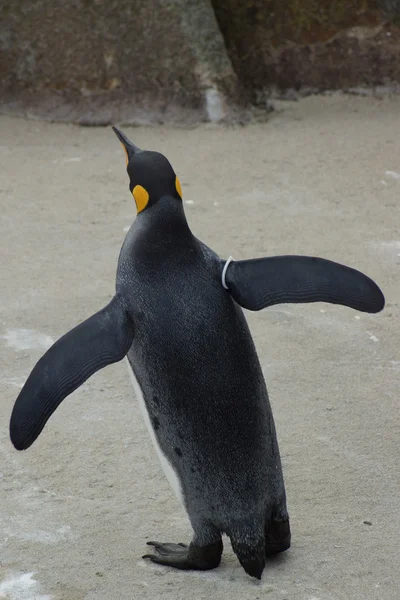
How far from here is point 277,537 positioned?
225 centimetres

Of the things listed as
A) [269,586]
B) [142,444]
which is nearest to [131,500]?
→ [142,444]

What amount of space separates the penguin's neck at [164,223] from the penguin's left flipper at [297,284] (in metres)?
0.13

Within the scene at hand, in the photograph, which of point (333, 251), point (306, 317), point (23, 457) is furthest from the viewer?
point (333, 251)

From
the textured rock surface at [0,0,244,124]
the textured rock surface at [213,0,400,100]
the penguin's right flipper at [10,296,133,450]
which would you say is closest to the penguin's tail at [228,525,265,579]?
the penguin's right flipper at [10,296,133,450]

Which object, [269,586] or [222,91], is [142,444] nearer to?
[269,586]

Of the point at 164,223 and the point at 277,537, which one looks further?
the point at 277,537

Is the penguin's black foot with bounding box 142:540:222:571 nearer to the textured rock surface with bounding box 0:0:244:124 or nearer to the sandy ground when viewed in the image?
the sandy ground

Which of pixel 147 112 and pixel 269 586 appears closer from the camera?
pixel 269 586

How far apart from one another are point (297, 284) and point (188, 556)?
69 cm

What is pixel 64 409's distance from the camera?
3018mm

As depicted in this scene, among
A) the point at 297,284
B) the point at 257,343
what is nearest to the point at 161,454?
the point at 297,284

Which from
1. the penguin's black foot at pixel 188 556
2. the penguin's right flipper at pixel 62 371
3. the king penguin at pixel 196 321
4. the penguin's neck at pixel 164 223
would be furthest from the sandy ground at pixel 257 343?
the penguin's neck at pixel 164 223

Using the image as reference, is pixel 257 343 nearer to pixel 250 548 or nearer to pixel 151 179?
pixel 250 548

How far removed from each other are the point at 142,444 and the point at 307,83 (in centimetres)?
344
